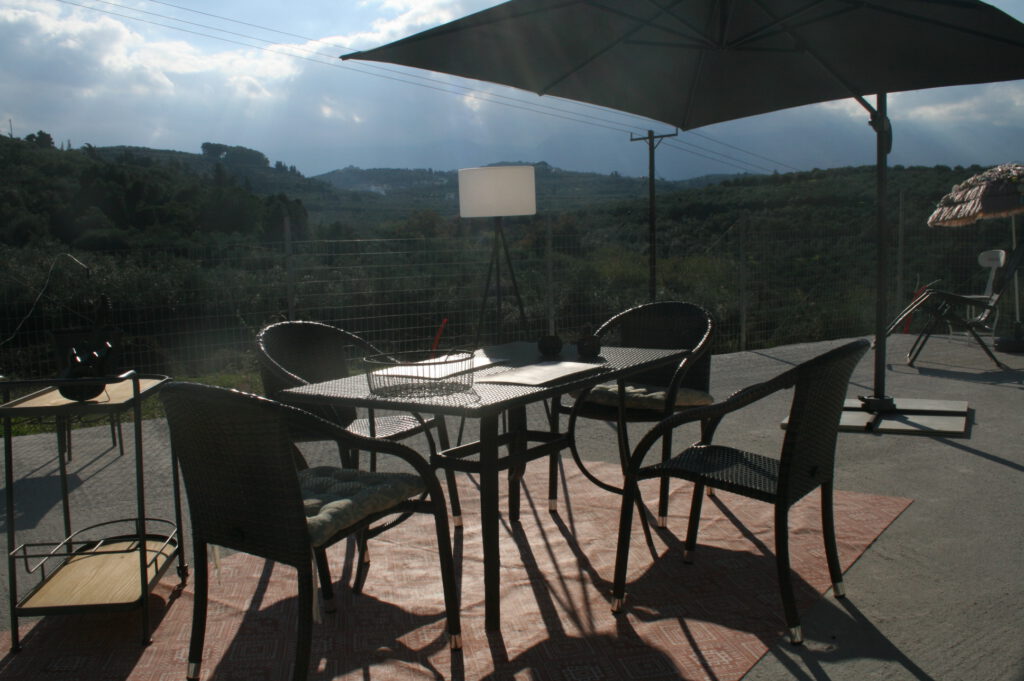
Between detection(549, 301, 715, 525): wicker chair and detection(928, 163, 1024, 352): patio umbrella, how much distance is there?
4361 millimetres

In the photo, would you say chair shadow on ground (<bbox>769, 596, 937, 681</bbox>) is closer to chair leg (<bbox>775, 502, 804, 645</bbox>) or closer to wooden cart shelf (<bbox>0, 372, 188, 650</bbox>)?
chair leg (<bbox>775, 502, 804, 645</bbox>)

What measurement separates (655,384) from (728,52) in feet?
5.95

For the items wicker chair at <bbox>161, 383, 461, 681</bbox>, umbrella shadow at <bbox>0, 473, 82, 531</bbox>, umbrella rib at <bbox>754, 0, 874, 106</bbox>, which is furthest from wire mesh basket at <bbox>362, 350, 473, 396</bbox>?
umbrella rib at <bbox>754, 0, 874, 106</bbox>

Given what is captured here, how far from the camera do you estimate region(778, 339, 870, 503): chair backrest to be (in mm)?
2129

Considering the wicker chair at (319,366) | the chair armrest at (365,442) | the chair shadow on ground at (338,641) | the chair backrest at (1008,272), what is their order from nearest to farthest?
the chair armrest at (365,442) → the chair shadow on ground at (338,641) → the wicker chair at (319,366) → the chair backrest at (1008,272)

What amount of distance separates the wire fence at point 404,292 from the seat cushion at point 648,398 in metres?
0.40

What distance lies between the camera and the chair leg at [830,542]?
7.66 ft

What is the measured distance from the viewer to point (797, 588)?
8.00ft

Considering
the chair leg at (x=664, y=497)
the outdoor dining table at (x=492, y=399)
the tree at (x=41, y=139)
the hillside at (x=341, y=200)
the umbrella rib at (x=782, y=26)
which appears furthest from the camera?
the tree at (x=41, y=139)

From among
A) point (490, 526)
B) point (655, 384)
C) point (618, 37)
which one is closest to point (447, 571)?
point (490, 526)

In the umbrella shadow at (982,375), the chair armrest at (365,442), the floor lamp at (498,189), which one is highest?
the floor lamp at (498,189)

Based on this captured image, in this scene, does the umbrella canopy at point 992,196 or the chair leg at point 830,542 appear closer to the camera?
the chair leg at point 830,542

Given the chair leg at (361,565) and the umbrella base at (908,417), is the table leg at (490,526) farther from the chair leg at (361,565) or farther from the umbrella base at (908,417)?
the umbrella base at (908,417)

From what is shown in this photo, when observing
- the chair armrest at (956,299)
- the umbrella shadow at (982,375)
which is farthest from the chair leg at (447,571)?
the chair armrest at (956,299)
